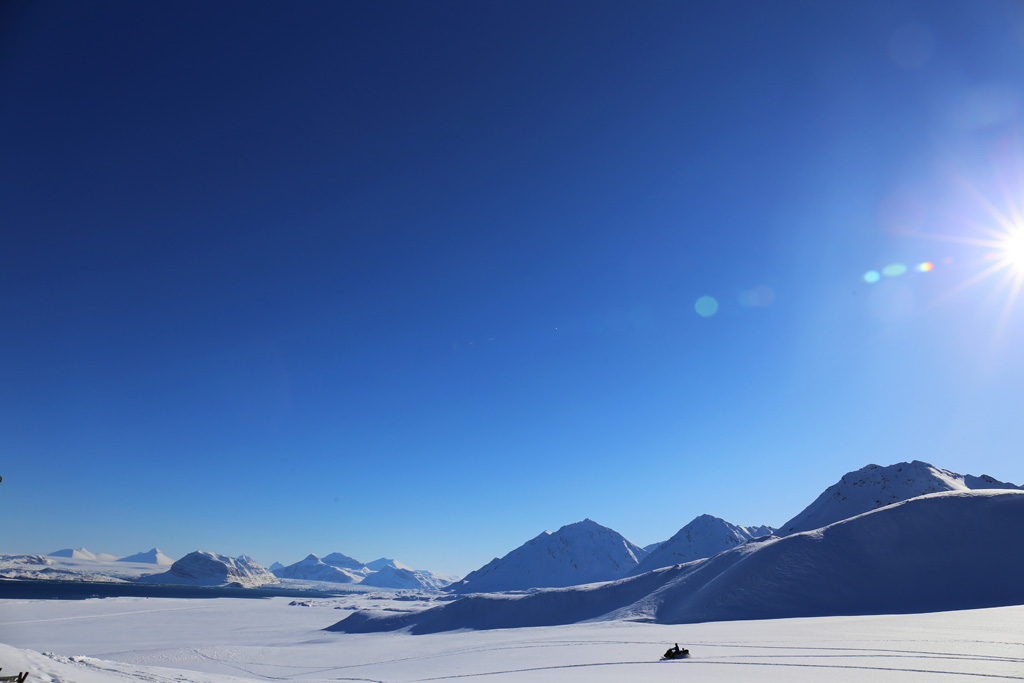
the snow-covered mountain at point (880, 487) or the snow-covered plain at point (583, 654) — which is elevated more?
the snow-covered mountain at point (880, 487)

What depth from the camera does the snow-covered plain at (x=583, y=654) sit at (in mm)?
21484

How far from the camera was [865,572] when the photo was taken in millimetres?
52656

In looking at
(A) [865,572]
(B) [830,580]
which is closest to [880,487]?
(A) [865,572]

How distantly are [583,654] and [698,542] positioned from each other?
165 m

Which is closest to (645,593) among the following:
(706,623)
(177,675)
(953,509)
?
(706,623)

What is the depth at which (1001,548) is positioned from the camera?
51.1m

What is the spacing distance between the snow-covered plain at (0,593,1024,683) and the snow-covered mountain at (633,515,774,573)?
129 metres

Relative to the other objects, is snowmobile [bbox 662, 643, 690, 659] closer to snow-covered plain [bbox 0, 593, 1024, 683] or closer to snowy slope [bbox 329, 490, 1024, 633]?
snow-covered plain [bbox 0, 593, 1024, 683]

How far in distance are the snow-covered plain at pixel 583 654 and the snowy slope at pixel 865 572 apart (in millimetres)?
8489

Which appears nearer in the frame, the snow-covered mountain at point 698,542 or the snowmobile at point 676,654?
the snowmobile at point 676,654

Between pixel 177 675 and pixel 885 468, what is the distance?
4747 inches

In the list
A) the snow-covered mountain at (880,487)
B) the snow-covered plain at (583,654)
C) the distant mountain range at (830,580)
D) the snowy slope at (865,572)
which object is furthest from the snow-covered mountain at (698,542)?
the snow-covered plain at (583,654)

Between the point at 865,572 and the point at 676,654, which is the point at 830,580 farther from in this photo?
the point at 676,654

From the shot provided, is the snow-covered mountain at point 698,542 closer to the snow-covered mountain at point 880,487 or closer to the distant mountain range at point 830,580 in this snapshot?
the snow-covered mountain at point 880,487
